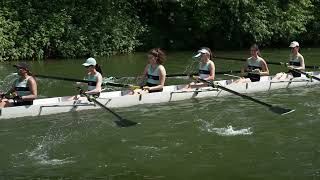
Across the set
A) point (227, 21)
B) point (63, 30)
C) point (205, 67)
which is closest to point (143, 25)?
point (227, 21)

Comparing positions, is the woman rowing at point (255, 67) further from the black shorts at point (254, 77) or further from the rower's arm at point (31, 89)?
the rower's arm at point (31, 89)

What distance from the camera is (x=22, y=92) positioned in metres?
12.7

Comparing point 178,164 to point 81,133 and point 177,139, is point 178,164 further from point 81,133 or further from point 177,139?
point 81,133

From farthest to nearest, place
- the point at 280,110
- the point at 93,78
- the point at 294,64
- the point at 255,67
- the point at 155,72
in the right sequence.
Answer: the point at 294,64 → the point at 255,67 → the point at 155,72 → the point at 93,78 → the point at 280,110

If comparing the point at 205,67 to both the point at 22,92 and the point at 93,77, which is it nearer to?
the point at 93,77

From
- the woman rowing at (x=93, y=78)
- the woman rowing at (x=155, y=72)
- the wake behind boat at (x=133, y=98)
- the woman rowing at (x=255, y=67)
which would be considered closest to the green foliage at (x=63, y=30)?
the woman rowing at (x=255, y=67)

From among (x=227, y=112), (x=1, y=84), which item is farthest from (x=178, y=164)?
(x=1, y=84)

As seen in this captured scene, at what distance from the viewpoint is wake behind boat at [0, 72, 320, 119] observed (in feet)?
41.3

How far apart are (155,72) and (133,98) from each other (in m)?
0.99

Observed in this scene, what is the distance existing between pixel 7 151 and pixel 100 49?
17459mm

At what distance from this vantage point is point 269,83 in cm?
1653

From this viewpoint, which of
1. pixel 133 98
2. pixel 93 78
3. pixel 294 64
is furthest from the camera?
pixel 294 64

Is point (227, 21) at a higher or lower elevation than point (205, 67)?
higher

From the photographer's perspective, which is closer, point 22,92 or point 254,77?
point 22,92
